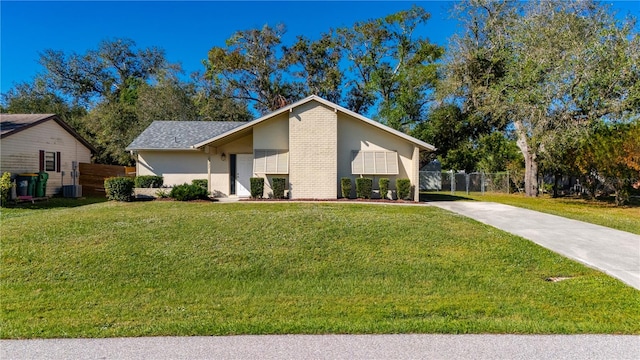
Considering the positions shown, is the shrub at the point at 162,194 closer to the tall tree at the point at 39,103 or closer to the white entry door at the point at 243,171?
the white entry door at the point at 243,171

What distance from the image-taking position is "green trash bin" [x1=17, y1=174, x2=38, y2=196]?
15578 millimetres

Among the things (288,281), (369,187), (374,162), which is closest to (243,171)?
(369,187)

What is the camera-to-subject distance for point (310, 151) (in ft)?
52.0

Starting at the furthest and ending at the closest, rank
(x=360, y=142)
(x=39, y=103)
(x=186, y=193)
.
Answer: (x=39, y=103) < (x=360, y=142) < (x=186, y=193)

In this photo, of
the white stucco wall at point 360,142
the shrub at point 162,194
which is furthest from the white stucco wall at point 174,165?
the white stucco wall at point 360,142

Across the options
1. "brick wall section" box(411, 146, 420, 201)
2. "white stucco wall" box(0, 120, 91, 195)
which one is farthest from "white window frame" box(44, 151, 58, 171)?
"brick wall section" box(411, 146, 420, 201)

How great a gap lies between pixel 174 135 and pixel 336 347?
18.7m

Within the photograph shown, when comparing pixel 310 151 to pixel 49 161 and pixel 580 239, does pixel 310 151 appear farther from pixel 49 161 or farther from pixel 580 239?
pixel 49 161

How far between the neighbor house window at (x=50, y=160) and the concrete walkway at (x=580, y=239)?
19416 mm

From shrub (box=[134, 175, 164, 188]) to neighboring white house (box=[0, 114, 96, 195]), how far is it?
4.63 metres

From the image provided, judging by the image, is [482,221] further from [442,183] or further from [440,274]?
[442,183]

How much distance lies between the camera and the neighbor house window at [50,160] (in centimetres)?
1845

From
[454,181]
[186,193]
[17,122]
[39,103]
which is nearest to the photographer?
[186,193]

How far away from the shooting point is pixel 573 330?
4.17 m
